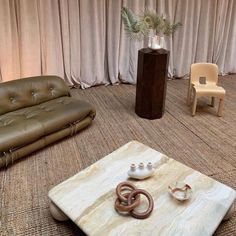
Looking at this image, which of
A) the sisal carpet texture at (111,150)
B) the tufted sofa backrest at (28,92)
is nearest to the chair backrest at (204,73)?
the sisal carpet texture at (111,150)

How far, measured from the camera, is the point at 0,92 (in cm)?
246

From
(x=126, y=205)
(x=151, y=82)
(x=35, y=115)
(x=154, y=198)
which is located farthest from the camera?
(x=151, y=82)

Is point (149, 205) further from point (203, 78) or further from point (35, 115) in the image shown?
point (203, 78)

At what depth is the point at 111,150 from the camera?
2.49 metres

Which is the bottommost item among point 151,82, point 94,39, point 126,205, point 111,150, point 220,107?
point 111,150

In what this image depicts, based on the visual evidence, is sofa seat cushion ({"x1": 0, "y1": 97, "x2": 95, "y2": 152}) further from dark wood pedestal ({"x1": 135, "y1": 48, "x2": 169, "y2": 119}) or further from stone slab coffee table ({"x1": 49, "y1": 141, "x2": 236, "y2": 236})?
stone slab coffee table ({"x1": 49, "y1": 141, "x2": 236, "y2": 236})

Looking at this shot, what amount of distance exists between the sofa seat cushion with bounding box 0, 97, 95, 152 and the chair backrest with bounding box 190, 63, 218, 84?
4.83 ft

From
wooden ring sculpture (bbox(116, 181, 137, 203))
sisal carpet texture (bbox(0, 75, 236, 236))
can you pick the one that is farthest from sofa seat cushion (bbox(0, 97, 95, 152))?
wooden ring sculpture (bbox(116, 181, 137, 203))

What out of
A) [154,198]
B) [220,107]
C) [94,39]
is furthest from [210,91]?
[154,198]

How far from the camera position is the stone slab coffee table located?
51.4 inches

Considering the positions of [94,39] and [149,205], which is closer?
[149,205]

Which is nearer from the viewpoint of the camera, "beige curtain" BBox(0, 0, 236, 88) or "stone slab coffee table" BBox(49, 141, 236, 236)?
"stone slab coffee table" BBox(49, 141, 236, 236)

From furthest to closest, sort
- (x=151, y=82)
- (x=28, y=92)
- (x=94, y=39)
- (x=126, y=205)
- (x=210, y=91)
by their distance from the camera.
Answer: (x=94, y=39) → (x=210, y=91) → (x=151, y=82) → (x=28, y=92) → (x=126, y=205)

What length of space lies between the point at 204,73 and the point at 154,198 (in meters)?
2.39
